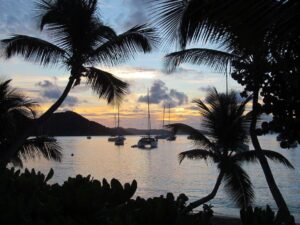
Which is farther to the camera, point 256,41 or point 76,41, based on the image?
point 76,41

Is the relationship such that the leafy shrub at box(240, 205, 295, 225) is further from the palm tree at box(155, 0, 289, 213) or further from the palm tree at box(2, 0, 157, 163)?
the palm tree at box(2, 0, 157, 163)

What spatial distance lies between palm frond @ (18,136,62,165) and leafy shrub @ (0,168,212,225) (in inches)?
530

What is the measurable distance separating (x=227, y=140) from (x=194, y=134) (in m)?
1.24

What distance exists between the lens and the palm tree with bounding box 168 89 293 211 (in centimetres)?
1647

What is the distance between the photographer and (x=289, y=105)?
8.71 meters

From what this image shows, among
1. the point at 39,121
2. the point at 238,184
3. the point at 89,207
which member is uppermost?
the point at 39,121

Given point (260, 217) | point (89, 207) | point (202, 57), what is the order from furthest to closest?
1. point (202, 57)
2. point (89, 207)
3. point (260, 217)

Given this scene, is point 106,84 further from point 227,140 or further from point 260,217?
point 260,217

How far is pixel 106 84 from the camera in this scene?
15.3 m

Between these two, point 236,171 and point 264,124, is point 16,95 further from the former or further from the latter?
point 264,124

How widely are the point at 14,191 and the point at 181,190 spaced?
1212 inches

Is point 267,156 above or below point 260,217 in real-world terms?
below

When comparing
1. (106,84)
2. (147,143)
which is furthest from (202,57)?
(147,143)

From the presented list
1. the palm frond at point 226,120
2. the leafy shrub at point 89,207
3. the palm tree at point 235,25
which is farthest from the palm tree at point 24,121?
the leafy shrub at point 89,207
